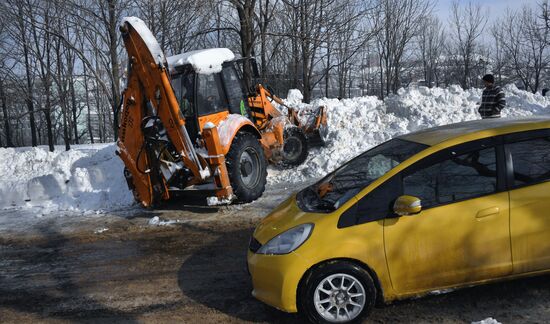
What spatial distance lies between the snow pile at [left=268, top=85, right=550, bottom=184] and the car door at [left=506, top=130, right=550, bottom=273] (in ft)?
22.3

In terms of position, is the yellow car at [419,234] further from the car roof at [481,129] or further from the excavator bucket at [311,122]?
the excavator bucket at [311,122]

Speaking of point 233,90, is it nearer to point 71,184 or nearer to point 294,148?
point 294,148

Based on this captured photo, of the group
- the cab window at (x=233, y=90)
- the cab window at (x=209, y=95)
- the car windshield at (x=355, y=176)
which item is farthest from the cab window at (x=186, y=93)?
the car windshield at (x=355, y=176)

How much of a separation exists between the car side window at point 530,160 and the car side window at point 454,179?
200 mm

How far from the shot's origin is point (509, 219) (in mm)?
3922

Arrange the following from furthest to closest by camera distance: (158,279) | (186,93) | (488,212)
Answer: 1. (186,93)
2. (158,279)
3. (488,212)

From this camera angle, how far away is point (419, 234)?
3867 millimetres

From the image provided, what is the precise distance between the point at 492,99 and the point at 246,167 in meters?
4.61

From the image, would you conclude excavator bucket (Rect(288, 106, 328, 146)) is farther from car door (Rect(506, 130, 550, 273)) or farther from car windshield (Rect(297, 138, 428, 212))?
car door (Rect(506, 130, 550, 273))

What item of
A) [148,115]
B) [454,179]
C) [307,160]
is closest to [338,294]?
[454,179]

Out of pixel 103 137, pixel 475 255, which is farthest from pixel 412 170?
pixel 103 137

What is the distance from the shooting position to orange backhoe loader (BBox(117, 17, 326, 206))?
778cm

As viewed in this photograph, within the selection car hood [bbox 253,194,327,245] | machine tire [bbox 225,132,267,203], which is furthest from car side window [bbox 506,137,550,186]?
machine tire [bbox 225,132,267,203]

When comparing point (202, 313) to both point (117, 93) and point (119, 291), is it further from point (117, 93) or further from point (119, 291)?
point (117, 93)
